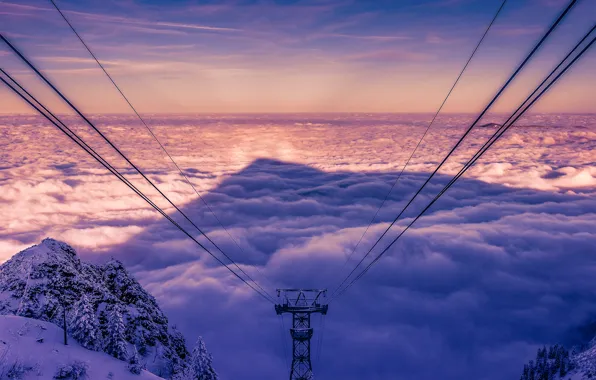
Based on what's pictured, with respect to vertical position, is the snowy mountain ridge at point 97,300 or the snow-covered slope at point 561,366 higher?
the snowy mountain ridge at point 97,300

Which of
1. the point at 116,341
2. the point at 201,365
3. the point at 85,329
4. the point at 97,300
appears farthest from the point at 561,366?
the point at 85,329

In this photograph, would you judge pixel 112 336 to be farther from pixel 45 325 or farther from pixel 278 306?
pixel 278 306

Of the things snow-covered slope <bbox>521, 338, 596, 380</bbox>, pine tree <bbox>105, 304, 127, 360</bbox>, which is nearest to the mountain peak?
pine tree <bbox>105, 304, 127, 360</bbox>

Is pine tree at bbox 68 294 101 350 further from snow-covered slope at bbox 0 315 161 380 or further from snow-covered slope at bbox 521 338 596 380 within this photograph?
snow-covered slope at bbox 521 338 596 380

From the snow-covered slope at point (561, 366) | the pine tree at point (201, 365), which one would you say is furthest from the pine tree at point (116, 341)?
the snow-covered slope at point (561, 366)

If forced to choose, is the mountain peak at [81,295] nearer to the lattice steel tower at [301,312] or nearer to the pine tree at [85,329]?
the pine tree at [85,329]

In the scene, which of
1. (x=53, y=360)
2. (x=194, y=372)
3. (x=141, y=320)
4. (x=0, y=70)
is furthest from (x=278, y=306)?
(x=141, y=320)

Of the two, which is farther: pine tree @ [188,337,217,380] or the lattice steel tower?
pine tree @ [188,337,217,380]
